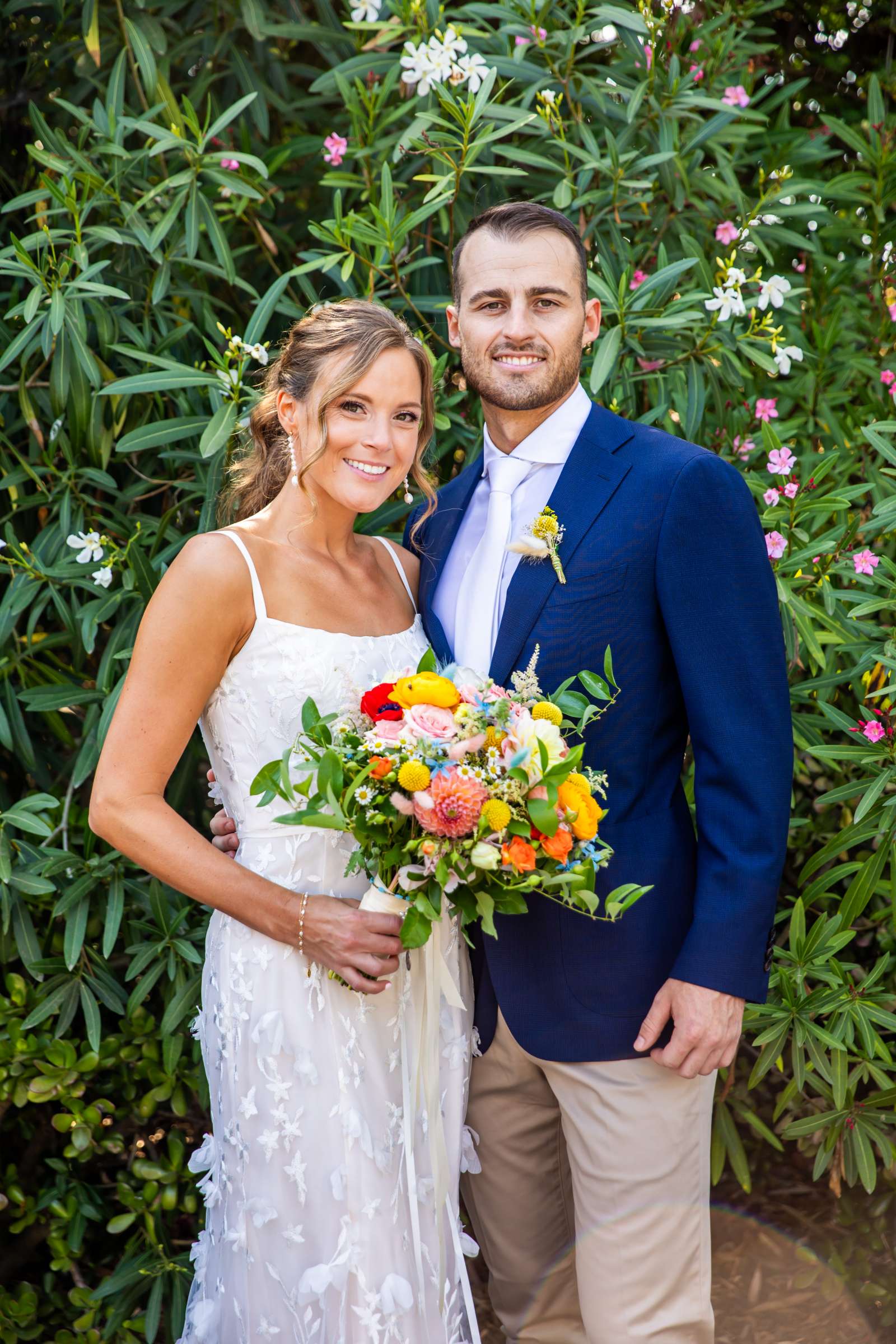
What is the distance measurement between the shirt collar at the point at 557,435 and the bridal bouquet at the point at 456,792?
599 mm

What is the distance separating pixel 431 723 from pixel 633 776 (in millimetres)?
553

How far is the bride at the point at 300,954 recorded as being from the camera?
6.48 ft

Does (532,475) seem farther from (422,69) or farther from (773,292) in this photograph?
(422,69)

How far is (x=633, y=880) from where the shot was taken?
2.07 m

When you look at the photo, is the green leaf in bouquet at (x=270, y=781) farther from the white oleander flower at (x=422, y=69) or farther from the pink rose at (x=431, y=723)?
the white oleander flower at (x=422, y=69)

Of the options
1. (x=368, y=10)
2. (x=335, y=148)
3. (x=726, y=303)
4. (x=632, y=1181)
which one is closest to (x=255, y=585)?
(x=632, y=1181)

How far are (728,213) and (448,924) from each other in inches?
86.8

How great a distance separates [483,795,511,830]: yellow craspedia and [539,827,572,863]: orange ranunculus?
8cm

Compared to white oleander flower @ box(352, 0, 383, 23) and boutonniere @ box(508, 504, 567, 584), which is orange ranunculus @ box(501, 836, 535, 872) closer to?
boutonniere @ box(508, 504, 567, 584)

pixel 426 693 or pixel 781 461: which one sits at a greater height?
pixel 781 461

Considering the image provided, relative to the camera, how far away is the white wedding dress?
199 cm

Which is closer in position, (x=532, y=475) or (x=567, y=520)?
(x=567, y=520)

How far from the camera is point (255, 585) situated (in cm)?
208

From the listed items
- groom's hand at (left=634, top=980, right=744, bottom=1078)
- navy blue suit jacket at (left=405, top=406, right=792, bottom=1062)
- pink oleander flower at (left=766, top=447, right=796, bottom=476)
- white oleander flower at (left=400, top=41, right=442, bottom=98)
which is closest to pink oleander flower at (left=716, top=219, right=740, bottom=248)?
pink oleander flower at (left=766, top=447, right=796, bottom=476)
